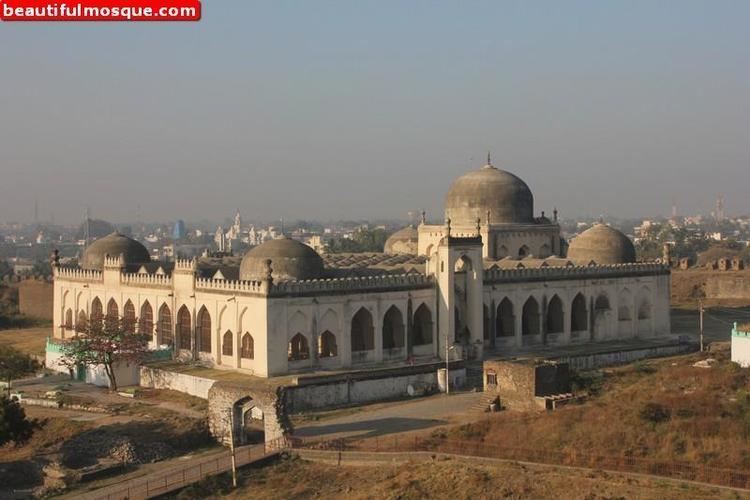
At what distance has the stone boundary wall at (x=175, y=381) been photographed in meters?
38.7

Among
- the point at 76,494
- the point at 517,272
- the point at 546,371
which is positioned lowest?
the point at 76,494

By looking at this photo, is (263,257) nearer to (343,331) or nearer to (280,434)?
(343,331)

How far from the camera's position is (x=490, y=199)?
52.8m

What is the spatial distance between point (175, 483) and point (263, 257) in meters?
14.5

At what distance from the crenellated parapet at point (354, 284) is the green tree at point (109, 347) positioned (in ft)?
21.8

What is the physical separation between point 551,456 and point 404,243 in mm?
31107

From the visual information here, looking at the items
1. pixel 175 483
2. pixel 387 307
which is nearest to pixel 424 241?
pixel 387 307

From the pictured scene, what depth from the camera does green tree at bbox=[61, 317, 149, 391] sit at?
41000 millimetres

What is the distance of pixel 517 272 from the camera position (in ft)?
153

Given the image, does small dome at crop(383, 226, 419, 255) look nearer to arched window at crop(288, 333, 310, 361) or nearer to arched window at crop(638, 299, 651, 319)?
arched window at crop(638, 299, 651, 319)

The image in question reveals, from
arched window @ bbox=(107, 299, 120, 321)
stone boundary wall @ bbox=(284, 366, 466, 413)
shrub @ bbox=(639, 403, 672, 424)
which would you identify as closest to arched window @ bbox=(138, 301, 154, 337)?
arched window @ bbox=(107, 299, 120, 321)

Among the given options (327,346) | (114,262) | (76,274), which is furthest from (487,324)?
(76,274)

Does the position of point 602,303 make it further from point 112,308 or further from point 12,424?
point 12,424

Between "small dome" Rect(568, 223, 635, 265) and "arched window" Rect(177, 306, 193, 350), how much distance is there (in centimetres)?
1903
